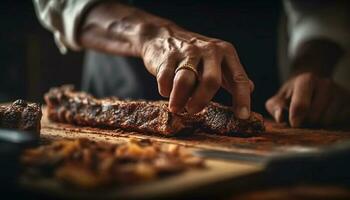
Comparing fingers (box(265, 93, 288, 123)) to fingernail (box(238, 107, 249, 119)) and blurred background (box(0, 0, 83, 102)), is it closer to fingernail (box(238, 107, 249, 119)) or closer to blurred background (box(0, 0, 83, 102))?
fingernail (box(238, 107, 249, 119))

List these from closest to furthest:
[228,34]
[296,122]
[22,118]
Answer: [22,118]
[296,122]
[228,34]

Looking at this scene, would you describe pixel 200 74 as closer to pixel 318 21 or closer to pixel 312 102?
pixel 312 102

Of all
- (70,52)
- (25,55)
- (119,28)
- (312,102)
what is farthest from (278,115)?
(70,52)

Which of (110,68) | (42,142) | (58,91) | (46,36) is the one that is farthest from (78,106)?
(46,36)

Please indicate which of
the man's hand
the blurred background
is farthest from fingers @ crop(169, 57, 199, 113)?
the blurred background

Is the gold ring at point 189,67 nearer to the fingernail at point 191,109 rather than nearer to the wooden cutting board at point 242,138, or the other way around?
the fingernail at point 191,109

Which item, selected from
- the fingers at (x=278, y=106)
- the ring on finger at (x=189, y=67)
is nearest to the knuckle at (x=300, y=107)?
the fingers at (x=278, y=106)

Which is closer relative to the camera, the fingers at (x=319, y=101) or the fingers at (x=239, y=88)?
the fingers at (x=239, y=88)
